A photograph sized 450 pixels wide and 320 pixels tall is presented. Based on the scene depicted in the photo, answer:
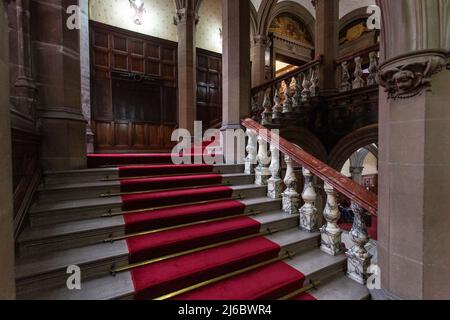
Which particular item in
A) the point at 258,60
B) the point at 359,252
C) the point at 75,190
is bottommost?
the point at 359,252

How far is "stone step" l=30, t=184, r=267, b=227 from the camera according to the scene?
2.00 m

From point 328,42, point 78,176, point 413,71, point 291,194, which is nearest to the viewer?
point 413,71

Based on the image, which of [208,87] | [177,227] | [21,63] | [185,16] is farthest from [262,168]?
[208,87]

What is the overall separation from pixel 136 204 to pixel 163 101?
211 inches

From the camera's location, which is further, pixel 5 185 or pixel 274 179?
pixel 274 179

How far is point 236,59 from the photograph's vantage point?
4.02m

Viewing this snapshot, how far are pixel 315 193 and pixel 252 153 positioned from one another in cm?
119

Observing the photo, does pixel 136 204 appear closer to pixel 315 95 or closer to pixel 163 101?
pixel 315 95

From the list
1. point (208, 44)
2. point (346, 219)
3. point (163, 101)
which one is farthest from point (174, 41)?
point (346, 219)

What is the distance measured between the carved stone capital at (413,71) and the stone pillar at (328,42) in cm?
427

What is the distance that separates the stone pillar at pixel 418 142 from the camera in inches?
61.1

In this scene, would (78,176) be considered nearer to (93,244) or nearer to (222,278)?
(93,244)

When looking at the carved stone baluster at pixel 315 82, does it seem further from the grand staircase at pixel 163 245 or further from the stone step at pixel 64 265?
the stone step at pixel 64 265

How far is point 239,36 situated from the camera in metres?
3.99
